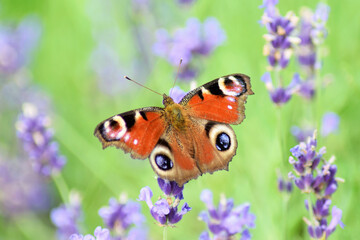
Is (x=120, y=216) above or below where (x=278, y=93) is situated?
below

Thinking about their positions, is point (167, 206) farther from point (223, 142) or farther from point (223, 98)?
point (223, 98)

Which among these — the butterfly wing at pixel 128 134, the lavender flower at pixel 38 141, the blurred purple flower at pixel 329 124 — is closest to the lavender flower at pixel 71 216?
the lavender flower at pixel 38 141

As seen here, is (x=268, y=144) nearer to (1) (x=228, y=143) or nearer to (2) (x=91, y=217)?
(1) (x=228, y=143)

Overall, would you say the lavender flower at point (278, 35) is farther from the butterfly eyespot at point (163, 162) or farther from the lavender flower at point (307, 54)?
the butterfly eyespot at point (163, 162)

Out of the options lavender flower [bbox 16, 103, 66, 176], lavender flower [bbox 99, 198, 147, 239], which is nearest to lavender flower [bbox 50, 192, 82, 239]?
lavender flower [bbox 16, 103, 66, 176]

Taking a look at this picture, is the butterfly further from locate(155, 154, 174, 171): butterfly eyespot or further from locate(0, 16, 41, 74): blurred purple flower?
locate(0, 16, 41, 74): blurred purple flower

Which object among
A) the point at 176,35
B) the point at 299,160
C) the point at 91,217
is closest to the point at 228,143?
the point at 299,160

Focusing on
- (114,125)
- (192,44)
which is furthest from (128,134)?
(192,44)
